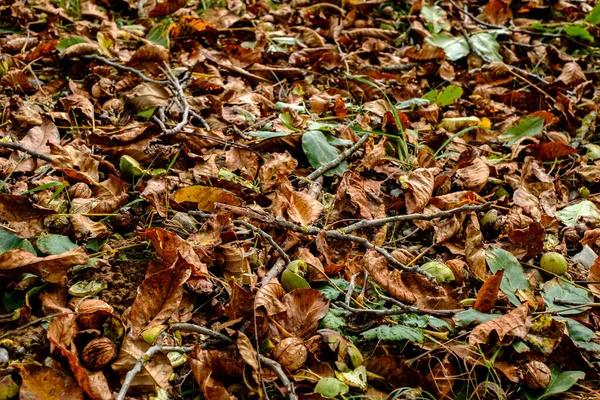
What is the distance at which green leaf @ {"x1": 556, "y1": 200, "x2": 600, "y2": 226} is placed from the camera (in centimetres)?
200

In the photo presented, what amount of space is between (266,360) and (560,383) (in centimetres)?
75

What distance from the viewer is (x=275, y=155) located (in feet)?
6.92

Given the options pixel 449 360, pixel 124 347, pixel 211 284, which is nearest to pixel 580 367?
pixel 449 360

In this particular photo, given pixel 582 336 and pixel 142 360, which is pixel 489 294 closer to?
pixel 582 336

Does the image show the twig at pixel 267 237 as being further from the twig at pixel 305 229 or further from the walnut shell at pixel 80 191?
the walnut shell at pixel 80 191

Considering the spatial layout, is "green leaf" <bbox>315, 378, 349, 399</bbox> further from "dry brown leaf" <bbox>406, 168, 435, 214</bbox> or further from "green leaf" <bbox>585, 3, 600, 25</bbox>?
"green leaf" <bbox>585, 3, 600, 25</bbox>

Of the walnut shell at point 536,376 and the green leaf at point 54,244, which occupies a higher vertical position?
the green leaf at point 54,244

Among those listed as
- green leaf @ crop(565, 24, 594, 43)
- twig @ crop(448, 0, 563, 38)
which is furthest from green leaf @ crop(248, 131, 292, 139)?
green leaf @ crop(565, 24, 594, 43)

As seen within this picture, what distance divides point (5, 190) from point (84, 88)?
0.84m

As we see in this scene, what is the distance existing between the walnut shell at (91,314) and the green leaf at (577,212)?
158cm

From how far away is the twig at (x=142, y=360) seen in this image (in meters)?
1.22

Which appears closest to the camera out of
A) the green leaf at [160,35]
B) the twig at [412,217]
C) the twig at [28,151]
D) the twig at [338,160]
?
the twig at [412,217]

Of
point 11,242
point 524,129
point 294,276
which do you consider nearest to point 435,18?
point 524,129

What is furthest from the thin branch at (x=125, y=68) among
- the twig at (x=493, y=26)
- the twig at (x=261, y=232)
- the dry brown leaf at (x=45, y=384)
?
the twig at (x=493, y=26)
